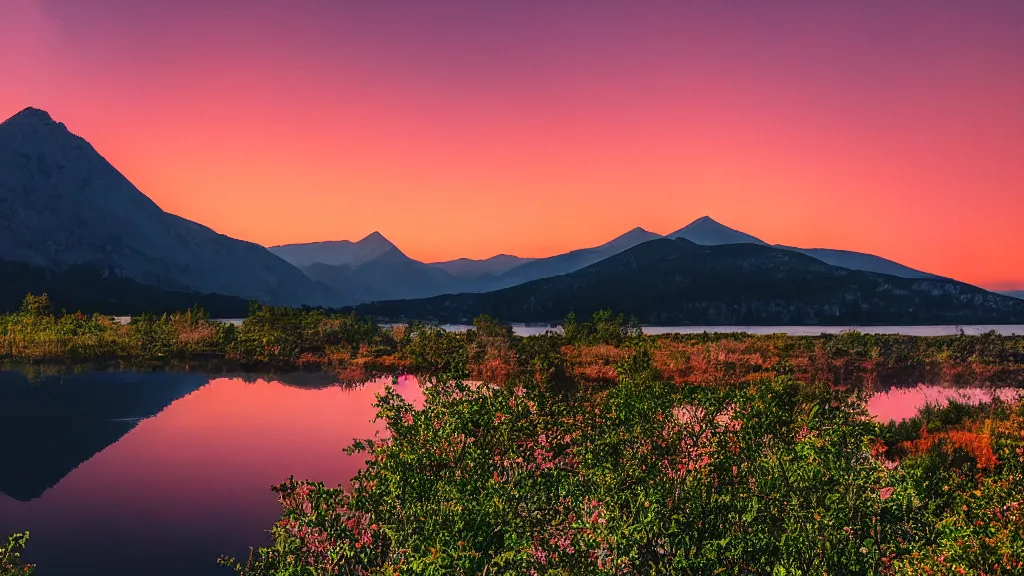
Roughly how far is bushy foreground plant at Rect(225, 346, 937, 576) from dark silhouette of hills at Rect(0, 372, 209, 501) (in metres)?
18.4

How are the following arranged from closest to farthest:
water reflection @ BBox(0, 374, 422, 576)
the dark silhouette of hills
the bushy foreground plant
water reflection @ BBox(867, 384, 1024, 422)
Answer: the bushy foreground plant → water reflection @ BBox(0, 374, 422, 576) → the dark silhouette of hills → water reflection @ BBox(867, 384, 1024, 422)

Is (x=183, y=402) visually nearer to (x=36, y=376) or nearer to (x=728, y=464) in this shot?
(x=36, y=376)

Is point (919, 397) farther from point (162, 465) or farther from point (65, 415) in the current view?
point (65, 415)

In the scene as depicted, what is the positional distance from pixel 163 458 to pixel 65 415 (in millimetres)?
11825

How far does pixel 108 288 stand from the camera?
184 m

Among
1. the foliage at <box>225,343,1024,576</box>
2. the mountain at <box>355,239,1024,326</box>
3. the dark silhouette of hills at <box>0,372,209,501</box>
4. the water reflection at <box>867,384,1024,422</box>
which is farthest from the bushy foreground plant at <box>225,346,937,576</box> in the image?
the mountain at <box>355,239,1024,326</box>

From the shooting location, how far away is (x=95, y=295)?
569ft

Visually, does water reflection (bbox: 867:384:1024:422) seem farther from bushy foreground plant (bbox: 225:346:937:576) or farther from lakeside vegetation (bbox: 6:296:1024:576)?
bushy foreground plant (bbox: 225:346:937:576)

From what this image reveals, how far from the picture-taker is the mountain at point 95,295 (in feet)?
492

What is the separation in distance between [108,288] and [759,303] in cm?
19544

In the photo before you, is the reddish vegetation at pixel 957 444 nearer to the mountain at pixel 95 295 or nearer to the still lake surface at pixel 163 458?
the still lake surface at pixel 163 458

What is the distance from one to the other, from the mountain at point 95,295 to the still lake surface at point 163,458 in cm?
12581

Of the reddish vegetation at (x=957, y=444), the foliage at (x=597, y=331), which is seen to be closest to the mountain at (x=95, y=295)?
the foliage at (x=597, y=331)

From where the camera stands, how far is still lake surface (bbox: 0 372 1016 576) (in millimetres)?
17906
